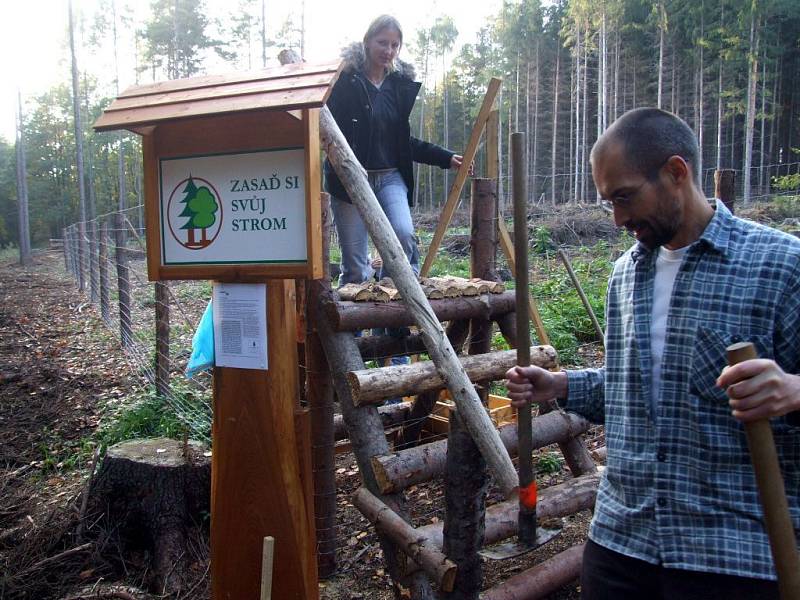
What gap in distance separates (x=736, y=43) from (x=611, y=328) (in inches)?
1293

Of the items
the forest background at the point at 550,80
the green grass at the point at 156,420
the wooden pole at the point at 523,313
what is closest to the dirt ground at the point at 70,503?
the green grass at the point at 156,420

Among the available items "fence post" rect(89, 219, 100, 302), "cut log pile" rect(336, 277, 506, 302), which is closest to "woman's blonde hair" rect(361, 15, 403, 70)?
"cut log pile" rect(336, 277, 506, 302)

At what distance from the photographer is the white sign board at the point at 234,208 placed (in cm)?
239

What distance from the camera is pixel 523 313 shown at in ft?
6.73

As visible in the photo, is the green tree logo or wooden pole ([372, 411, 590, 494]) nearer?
the green tree logo

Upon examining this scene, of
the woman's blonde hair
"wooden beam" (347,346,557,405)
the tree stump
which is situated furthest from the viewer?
the woman's blonde hair

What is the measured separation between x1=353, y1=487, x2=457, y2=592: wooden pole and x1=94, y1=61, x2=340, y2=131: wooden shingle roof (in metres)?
1.73

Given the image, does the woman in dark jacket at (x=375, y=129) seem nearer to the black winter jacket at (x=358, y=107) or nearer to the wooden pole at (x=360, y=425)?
the black winter jacket at (x=358, y=107)

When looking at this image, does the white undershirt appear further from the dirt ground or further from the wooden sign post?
the dirt ground

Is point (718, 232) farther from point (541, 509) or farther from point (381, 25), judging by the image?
point (381, 25)

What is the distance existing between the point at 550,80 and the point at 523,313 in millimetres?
48511

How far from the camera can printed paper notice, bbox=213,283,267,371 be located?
98.9 inches

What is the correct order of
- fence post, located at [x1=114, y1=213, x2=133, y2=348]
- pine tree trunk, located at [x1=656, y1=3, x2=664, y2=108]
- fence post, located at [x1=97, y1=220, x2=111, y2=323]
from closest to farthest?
fence post, located at [x1=114, y1=213, x2=133, y2=348], fence post, located at [x1=97, y1=220, x2=111, y2=323], pine tree trunk, located at [x1=656, y1=3, x2=664, y2=108]

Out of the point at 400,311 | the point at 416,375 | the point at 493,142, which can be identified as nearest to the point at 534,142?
the point at 493,142
